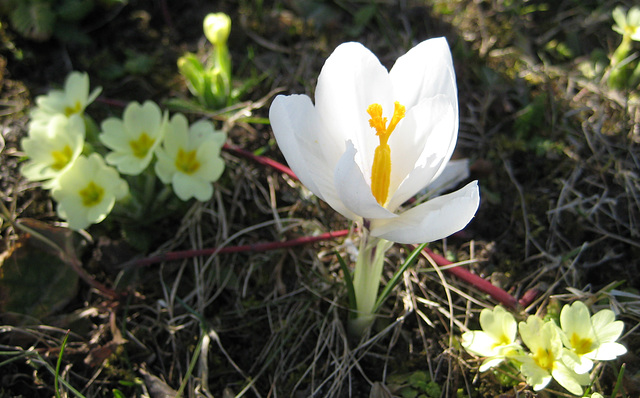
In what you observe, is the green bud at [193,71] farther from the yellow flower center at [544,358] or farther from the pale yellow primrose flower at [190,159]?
the yellow flower center at [544,358]

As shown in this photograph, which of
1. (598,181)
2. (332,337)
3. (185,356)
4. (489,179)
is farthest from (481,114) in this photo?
(185,356)

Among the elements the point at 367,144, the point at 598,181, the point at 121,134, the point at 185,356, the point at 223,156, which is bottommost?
the point at 185,356

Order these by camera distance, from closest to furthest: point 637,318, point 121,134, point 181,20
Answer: point 637,318
point 121,134
point 181,20

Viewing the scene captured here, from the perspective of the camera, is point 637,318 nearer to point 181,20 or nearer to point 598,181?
point 598,181

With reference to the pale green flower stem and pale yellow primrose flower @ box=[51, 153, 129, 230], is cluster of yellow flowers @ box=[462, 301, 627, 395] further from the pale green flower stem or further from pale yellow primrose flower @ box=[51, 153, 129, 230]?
pale yellow primrose flower @ box=[51, 153, 129, 230]

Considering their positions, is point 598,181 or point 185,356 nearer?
point 185,356

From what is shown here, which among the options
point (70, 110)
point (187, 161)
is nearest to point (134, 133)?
point (187, 161)

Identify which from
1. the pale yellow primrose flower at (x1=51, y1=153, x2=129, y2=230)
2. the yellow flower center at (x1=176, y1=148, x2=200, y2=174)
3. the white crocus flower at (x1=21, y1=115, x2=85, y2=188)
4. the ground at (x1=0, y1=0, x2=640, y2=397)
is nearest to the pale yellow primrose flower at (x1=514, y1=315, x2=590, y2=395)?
the ground at (x1=0, y1=0, x2=640, y2=397)

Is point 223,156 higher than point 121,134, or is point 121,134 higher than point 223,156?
point 121,134
